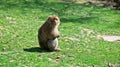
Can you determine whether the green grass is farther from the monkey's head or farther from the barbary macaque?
the monkey's head

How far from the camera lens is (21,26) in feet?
57.2

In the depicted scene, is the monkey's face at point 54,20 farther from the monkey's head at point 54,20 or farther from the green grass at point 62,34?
the green grass at point 62,34

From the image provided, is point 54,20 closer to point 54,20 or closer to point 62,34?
point 54,20

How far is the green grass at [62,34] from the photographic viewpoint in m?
11.9

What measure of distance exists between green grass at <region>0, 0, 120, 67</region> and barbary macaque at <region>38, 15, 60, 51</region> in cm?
32

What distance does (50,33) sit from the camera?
1251 cm

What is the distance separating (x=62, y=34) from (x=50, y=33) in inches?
168

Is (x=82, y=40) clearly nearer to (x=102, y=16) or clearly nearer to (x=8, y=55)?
(x=8, y=55)

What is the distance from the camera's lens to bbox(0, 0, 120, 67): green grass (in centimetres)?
1192

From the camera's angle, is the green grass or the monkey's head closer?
A: the green grass

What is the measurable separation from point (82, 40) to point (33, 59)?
4610 millimetres

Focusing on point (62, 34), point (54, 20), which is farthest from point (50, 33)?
point (62, 34)

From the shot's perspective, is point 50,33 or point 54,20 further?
point 50,33

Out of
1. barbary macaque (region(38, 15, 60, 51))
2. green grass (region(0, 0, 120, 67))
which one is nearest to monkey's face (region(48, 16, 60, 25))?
barbary macaque (region(38, 15, 60, 51))
